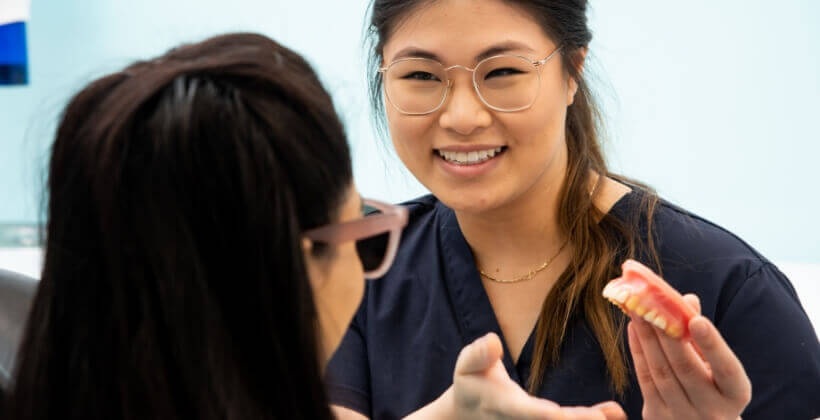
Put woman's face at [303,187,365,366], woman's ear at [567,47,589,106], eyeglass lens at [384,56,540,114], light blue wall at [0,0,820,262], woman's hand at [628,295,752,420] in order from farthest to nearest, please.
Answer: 1. light blue wall at [0,0,820,262]
2. woman's ear at [567,47,589,106]
3. eyeglass lens at [384,56,540,114]
4. woman's hand at [628,295,752,420]
5. woman's face at [303,187,365,366]

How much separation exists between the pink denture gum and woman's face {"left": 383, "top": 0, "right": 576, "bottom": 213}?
0.35 m

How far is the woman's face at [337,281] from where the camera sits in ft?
2.58

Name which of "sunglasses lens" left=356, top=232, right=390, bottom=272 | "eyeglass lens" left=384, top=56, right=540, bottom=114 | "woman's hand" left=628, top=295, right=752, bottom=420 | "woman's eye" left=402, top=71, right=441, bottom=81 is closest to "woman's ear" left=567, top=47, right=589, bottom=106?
"eyeglass lens" left=384, top=56, right=540, bottom=114

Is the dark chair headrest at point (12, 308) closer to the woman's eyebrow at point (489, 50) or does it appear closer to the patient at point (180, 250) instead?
the patient at point (180, 250)

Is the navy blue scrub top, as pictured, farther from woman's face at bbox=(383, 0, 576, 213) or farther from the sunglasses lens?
the sunglasses lens

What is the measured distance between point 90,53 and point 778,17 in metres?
2.03

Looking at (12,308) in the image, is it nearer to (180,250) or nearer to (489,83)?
(180,250)

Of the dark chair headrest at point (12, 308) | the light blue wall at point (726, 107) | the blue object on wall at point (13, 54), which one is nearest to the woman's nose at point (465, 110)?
the dark chair headrest at point (12, 308)

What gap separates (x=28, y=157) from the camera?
88cm

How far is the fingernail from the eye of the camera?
0.86 meters

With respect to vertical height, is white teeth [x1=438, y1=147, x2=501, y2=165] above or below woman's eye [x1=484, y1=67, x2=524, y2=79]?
below

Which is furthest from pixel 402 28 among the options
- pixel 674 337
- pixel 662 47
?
pixel 662 47

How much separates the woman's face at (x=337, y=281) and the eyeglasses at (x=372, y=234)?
0.04ft

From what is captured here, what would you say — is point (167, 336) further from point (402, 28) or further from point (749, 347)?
point (749, 347)
